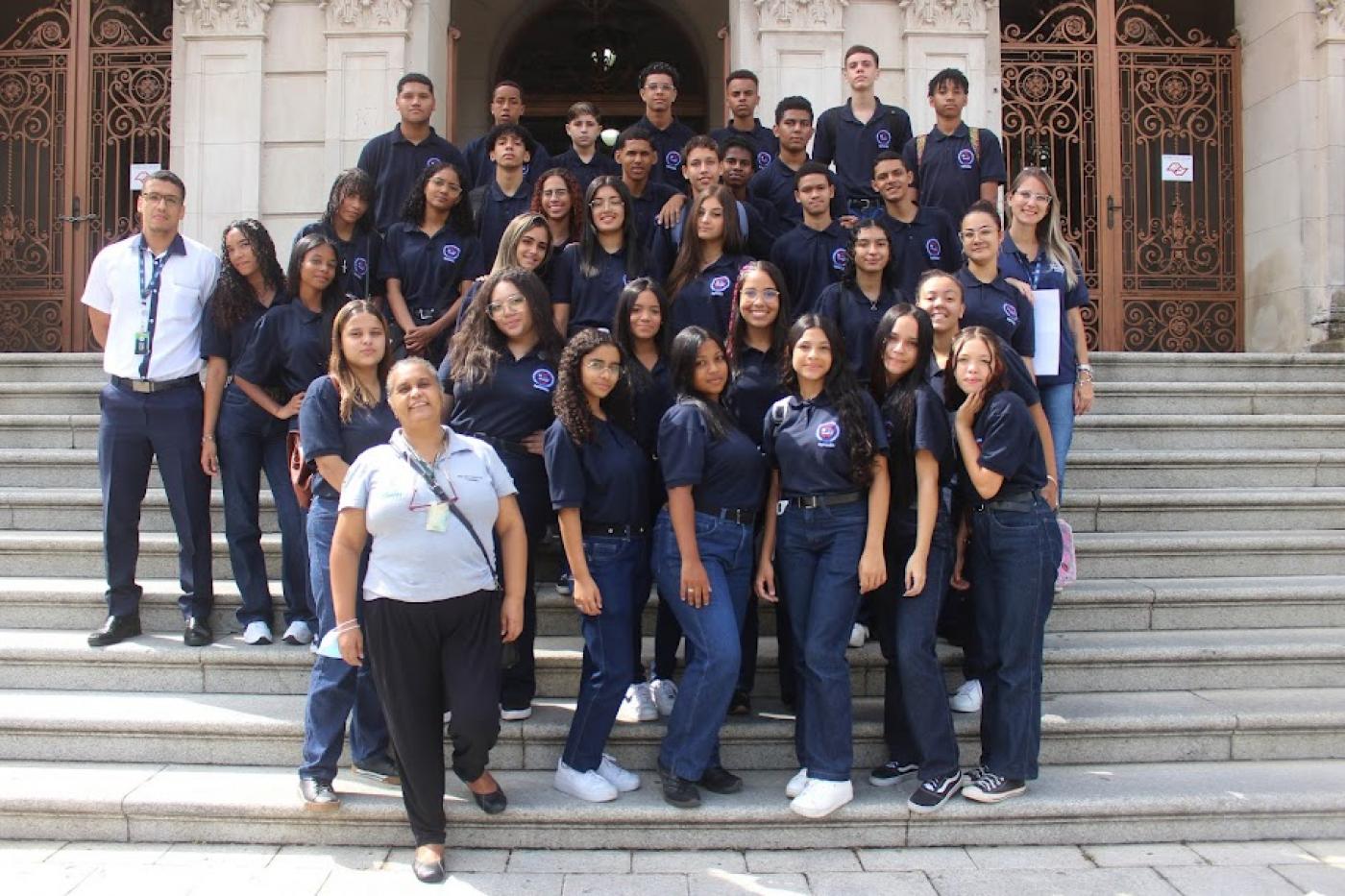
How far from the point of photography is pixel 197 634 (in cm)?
529

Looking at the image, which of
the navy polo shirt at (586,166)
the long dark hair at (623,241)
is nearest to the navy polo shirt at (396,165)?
the navy polo shirt at (586,166)

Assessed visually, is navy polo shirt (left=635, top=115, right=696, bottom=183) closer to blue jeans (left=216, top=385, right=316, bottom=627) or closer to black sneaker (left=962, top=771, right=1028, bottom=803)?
blue jeans (left=216, top=385, right=316, bottom=627)

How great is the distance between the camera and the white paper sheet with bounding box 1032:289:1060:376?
5324 millimetres

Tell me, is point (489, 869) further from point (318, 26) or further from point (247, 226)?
point (318, 26)

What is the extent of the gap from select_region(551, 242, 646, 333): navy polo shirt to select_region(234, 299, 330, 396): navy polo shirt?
1181 mm

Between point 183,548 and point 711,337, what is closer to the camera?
point 711,337

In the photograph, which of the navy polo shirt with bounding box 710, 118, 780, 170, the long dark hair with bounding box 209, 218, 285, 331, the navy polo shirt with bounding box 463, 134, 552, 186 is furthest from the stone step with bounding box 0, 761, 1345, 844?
the navy polo shirt with bounding box 710, 118, 780, 170

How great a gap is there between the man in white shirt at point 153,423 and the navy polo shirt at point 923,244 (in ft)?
12.2

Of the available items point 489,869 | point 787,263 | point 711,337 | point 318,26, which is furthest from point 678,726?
point 318,26

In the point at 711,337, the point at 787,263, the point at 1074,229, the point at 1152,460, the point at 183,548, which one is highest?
the point at 1074,229

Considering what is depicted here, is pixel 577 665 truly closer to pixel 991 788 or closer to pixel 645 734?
pixel 645 734

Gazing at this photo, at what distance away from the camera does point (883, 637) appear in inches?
179

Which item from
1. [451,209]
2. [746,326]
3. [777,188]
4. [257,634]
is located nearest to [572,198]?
[451,209]

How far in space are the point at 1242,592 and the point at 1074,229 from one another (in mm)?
5499
